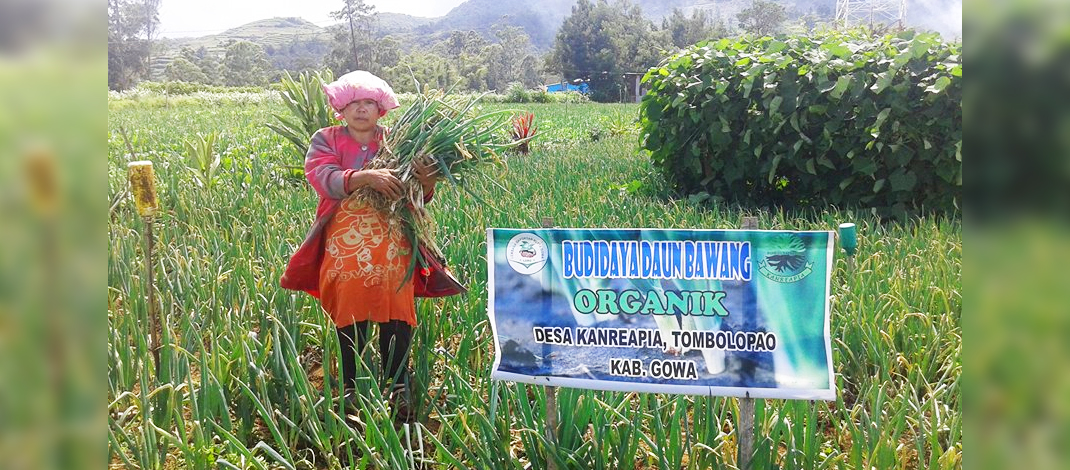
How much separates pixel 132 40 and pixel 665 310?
7865cm

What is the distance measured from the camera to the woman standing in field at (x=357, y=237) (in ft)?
7.54

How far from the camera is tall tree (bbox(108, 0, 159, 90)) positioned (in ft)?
191

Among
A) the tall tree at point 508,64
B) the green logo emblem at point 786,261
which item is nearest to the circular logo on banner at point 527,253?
the green logo emblem at point 786,261

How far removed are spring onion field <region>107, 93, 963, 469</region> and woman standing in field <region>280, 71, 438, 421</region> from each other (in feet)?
0.45

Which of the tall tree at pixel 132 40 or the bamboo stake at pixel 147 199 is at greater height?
the tall tree at pixel 132 40

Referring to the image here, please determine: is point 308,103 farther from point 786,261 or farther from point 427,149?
point 786,261

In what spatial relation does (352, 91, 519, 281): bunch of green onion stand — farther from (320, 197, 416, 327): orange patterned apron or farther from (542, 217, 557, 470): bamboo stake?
(542, 217, 557, 470): bamboo stake

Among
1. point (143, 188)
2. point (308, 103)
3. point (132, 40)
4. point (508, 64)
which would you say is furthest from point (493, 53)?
point (143, 188)

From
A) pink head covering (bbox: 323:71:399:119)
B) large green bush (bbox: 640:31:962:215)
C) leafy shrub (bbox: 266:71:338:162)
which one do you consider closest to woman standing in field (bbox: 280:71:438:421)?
pink head covering (bbox: 323:71:399:119)

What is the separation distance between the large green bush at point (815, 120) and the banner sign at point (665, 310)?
3.58m

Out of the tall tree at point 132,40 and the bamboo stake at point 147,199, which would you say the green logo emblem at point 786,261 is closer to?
the bamboo stake at point 147,199

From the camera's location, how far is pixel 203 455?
1.70 meters
